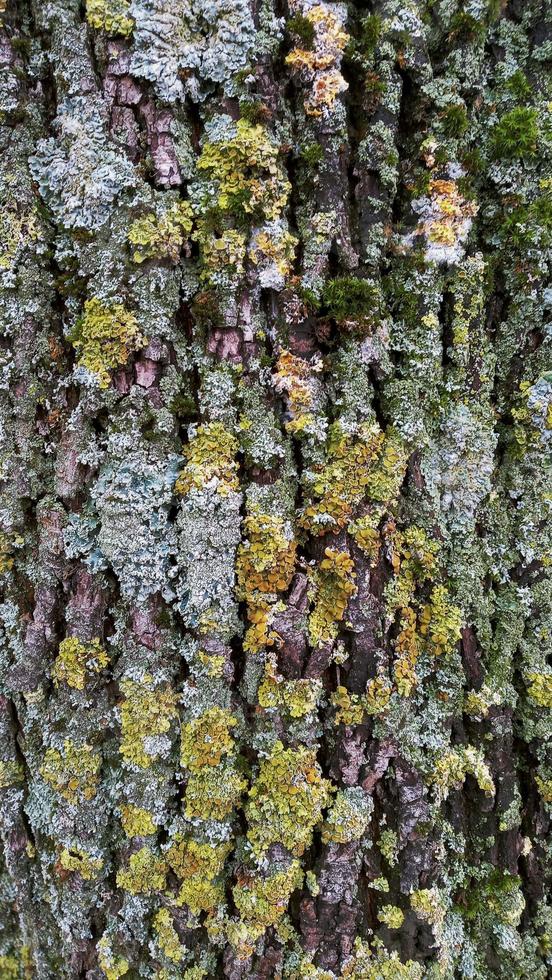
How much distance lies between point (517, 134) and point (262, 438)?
1092 mm

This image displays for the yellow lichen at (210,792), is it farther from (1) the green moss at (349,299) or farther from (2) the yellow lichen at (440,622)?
(1) the green moss at (349,299)

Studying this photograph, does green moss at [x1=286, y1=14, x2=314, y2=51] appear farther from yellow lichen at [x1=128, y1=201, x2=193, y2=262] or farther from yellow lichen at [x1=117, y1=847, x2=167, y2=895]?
yellow lichen at [x1=117, y1=847, x2=167, y2=895]

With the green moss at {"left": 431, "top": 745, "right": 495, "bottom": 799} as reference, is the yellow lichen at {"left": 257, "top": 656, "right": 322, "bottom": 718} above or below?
above

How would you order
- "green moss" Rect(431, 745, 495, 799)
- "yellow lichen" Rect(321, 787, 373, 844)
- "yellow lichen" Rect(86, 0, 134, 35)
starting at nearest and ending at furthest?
"yellow lichen" Rect(86, 0, 134, 35)
"yellow lichen" Rect(321, 787, 373, 844)
"green moss" Rect(431, 745, 495, 799)

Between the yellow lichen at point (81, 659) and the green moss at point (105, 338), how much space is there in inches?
28.0

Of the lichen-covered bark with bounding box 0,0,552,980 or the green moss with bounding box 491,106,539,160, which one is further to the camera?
the green moss with bounding box 491,106,539,160

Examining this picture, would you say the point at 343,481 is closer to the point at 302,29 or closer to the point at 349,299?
the point at 349,299

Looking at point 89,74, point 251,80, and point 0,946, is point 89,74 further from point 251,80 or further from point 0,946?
point 0,946

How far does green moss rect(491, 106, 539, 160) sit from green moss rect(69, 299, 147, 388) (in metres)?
1.12

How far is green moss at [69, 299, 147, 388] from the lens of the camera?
4.69 feet

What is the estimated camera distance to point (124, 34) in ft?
4.50

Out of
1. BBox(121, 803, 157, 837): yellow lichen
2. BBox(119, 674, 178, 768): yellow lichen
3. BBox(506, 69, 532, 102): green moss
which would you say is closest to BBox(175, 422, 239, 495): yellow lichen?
BBox(119, 674, 178, 768): yellow lichen

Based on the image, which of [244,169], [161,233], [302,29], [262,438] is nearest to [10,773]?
[262,438]

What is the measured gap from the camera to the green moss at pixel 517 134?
1519 millimetres
